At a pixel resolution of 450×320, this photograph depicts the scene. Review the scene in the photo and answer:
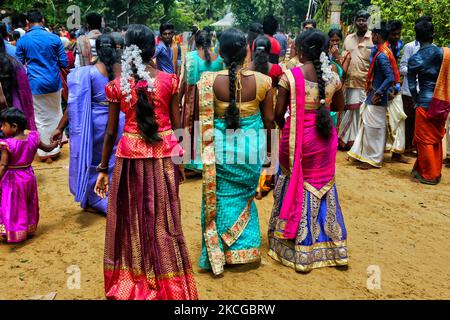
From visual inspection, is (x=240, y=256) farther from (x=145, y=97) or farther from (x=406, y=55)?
(x=406, y=55)

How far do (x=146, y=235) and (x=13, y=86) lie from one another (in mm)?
2808

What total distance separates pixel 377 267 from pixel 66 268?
8.73 feet

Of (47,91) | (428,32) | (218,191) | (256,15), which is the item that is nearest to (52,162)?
(47,91)

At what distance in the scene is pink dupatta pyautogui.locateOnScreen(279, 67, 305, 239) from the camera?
11.6 ft

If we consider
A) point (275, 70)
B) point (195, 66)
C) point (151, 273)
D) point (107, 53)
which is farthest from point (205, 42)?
point (151, 273)

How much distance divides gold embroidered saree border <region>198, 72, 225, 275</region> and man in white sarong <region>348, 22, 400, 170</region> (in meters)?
3.58

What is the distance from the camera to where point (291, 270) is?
3.79m

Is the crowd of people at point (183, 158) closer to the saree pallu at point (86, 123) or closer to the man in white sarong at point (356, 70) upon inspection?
the saree pallu at point (86, 123)

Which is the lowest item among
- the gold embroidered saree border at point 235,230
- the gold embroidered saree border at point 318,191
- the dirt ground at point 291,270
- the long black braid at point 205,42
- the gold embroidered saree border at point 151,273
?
the dirt ground at point 291,270

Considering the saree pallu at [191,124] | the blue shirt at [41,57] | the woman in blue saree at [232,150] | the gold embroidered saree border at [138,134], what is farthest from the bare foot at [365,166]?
the blue shirt at [41,57]

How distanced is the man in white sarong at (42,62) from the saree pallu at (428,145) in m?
5.16

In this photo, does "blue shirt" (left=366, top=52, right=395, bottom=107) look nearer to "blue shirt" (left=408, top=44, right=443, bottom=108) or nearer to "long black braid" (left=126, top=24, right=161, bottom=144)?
"blue shirt" (left=408, top=44, right=443, bottom=108)

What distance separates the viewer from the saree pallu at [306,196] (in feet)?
11.8

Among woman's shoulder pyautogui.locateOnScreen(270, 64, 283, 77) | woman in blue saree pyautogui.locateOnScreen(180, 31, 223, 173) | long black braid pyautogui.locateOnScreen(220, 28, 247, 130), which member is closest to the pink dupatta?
long black braid pyautogui.locateOnScreen(220, 28, 247, 130)
